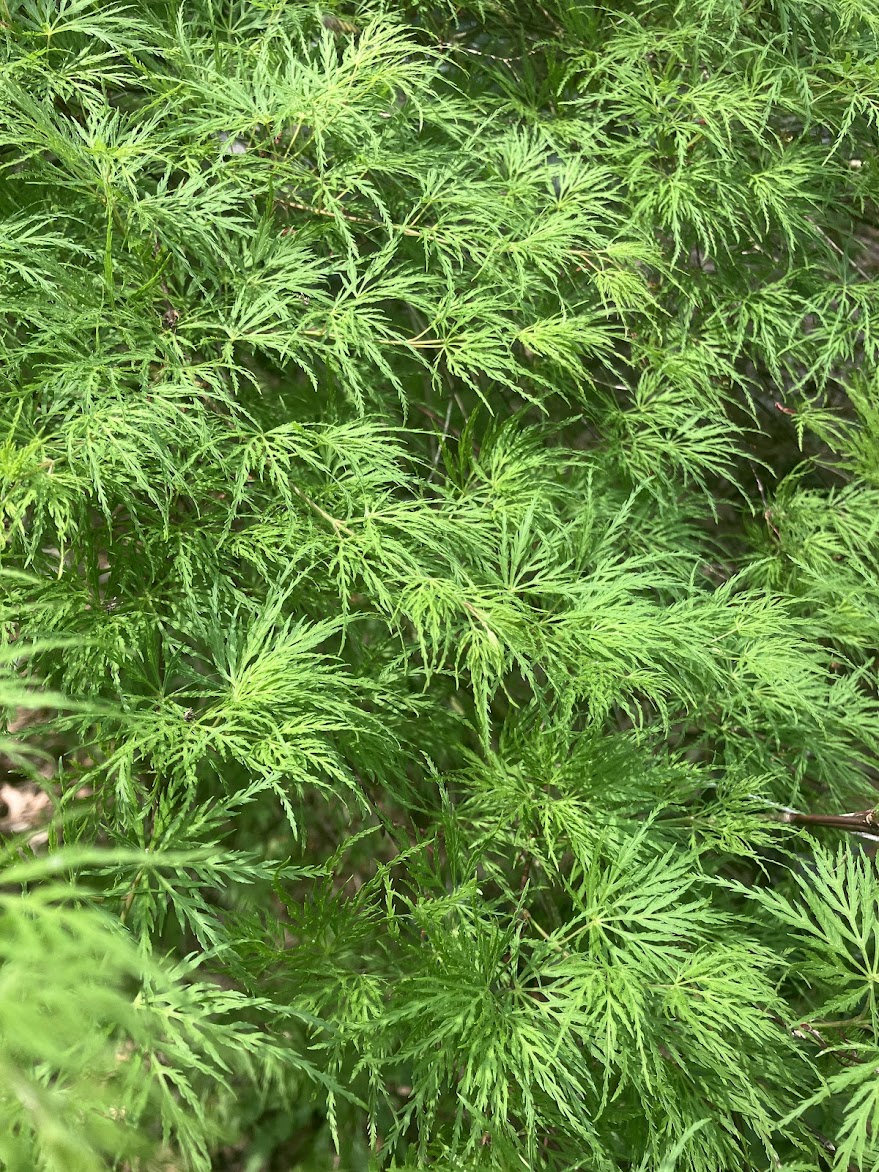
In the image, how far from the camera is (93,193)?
831 mm

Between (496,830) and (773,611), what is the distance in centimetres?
50

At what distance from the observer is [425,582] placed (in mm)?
897

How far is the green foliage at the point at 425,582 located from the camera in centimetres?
77

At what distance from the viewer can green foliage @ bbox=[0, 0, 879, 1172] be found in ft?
2.54

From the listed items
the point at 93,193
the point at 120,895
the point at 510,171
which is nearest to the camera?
the point at 120,895

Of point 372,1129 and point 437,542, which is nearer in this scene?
point 372,1129

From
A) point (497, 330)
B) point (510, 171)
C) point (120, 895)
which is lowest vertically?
point (120, 895)

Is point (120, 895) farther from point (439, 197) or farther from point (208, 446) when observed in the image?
point (439, 197)

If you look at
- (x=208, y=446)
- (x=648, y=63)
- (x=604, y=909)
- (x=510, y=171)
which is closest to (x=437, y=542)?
(x=208, y=446)

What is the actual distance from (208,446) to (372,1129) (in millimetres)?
681

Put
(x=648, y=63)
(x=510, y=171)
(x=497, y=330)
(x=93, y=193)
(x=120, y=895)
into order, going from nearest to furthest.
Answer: (x=120, y=895), (x=93, y=193), (x=497, y=330), (x=510, y=171), (x=648, y=63)

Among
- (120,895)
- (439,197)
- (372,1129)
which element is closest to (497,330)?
(439,197)

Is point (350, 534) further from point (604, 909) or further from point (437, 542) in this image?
point (604, 909)

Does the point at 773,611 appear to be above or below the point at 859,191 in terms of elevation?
below
